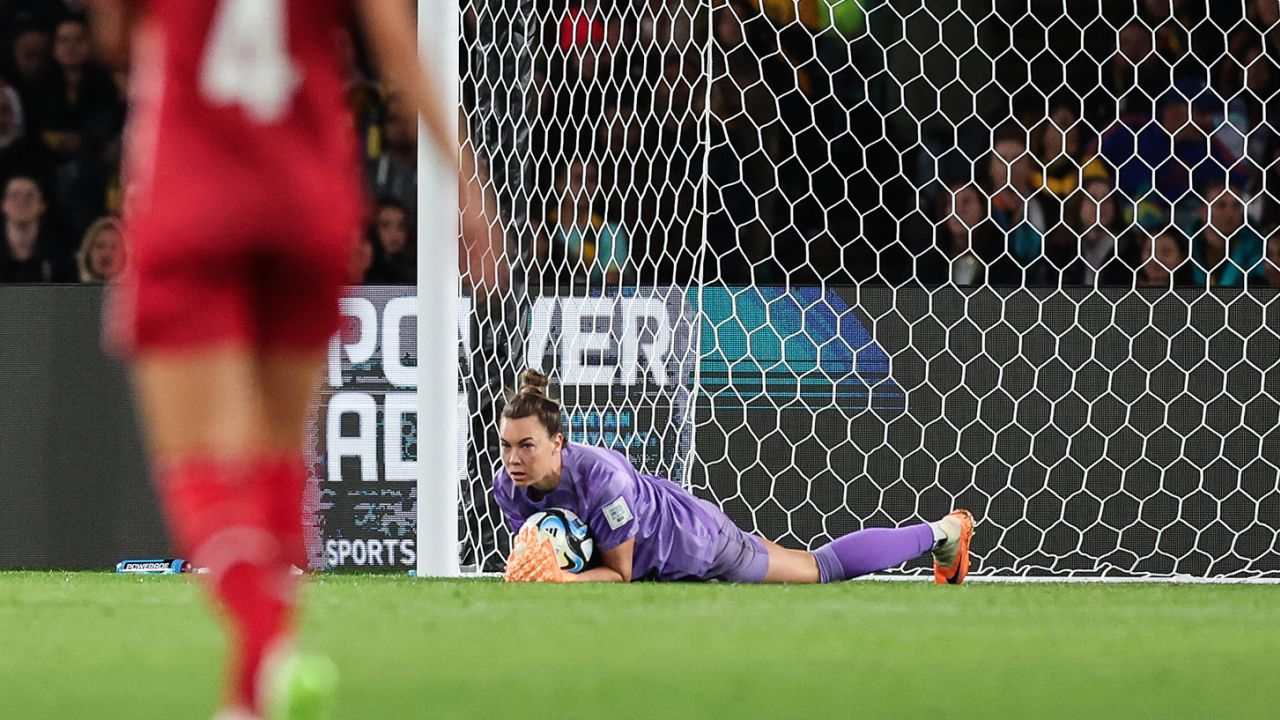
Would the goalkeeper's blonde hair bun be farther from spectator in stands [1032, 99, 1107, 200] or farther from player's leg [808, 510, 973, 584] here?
spectator in stands [1032, 99, 1107, 200]

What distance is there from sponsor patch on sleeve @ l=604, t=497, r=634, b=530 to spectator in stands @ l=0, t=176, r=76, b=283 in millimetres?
2970

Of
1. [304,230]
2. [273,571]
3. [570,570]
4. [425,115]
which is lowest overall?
[570,570]

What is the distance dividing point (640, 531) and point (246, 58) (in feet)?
11.7

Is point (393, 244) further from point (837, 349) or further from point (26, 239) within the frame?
point (837, 349)

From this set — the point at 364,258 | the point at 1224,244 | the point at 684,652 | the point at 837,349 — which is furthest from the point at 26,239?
the point at 684,652

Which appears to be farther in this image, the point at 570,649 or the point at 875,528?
the point at 875,528

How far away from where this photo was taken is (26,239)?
7.37 meters

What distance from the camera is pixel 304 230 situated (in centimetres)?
197

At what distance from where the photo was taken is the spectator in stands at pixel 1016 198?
6512 millimetres

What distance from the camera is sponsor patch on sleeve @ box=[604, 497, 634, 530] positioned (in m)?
5.29

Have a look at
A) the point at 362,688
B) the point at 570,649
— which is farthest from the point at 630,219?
the point at 362,688

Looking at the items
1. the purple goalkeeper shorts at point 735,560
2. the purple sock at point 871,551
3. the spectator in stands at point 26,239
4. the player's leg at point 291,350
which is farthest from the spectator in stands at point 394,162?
the player's leg at point 291,350

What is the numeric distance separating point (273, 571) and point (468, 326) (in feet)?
13.8

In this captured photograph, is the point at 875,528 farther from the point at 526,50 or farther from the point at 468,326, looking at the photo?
the point at 526,50
